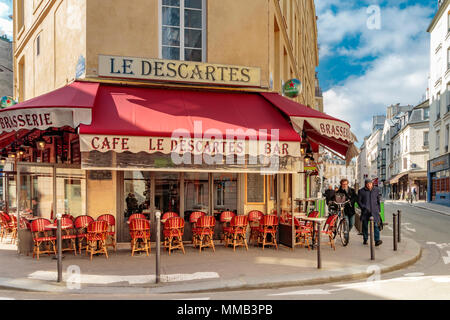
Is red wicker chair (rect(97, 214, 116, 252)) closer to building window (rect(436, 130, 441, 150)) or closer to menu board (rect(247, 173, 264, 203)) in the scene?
menu board (rect(247, 173, 264, 203))

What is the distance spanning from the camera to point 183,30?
426 inches

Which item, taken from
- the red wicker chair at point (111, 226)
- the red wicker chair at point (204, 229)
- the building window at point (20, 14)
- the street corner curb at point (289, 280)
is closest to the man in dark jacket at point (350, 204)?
the street corner curb at point (289, 280)

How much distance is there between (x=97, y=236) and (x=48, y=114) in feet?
9.61

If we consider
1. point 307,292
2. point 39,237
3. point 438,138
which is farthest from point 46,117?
point 438,138

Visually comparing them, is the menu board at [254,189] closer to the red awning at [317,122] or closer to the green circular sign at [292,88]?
the red awning at [317,122]

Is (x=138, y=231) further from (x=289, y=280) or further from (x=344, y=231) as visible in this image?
(x=344, y=231)

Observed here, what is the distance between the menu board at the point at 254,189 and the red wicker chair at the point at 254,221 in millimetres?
500

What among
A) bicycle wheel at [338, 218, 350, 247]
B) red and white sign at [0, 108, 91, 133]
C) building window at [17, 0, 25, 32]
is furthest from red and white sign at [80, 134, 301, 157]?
building window at [17, 0, 25, 32]

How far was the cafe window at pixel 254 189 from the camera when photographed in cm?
1088

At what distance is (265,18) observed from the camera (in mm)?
11242

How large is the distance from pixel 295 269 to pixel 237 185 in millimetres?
3665

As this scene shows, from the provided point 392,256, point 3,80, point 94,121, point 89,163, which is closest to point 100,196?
point 89,163

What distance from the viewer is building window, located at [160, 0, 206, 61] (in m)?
10.7

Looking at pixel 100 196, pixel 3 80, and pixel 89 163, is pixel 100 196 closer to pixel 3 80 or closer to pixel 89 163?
pixel 89 163
